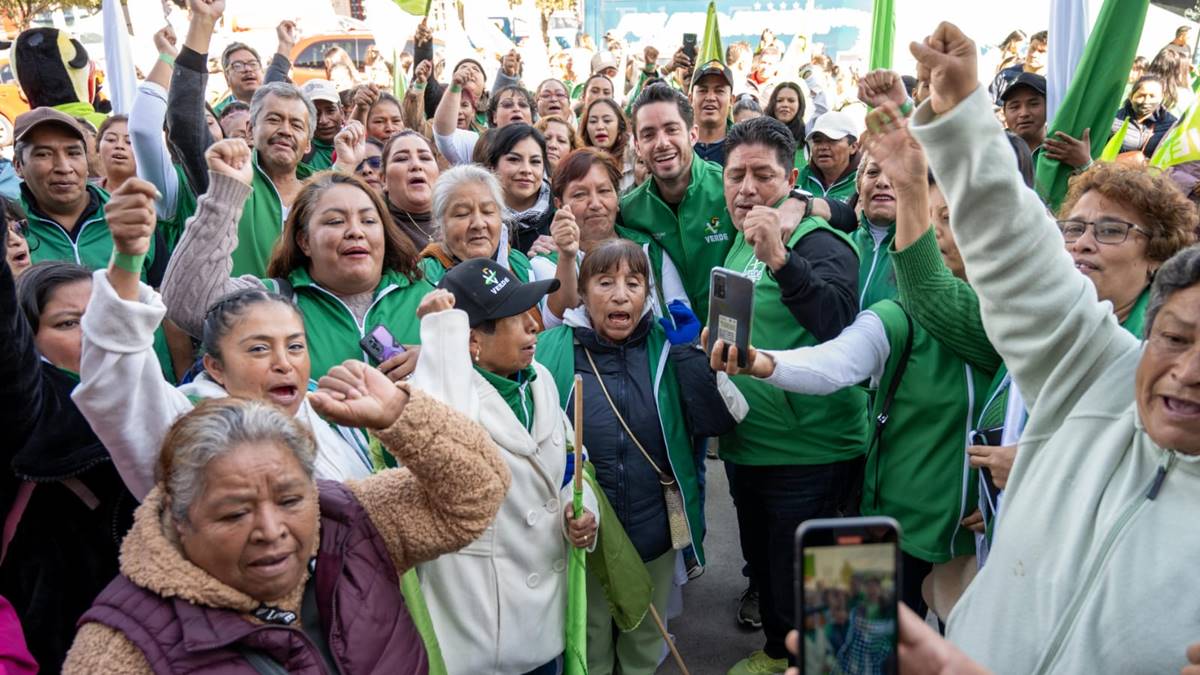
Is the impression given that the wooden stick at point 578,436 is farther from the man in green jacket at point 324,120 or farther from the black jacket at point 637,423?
the man in green jacket at point 324,120

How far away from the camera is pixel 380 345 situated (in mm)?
2713

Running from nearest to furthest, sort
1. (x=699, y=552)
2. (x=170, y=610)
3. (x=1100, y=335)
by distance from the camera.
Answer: (x=170, y=610) < (x=1100, y=335) < (x=699, y=552)

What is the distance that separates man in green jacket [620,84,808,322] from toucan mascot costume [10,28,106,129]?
3.72 meters

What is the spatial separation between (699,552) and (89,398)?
2.18m

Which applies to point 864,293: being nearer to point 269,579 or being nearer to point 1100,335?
point 1100,335

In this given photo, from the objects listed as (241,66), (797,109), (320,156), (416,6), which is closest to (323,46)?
(241,66)

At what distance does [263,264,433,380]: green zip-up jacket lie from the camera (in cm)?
287

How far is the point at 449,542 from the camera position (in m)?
1.89

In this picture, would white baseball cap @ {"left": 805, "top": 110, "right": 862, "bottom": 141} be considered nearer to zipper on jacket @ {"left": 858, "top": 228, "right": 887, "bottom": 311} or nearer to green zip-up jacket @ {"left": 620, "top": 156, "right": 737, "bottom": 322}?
green zip-up jacket @ {"left": 620, "top": 156, "right": 737, "bottom": 322}

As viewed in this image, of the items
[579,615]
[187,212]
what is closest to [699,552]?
[579,615]

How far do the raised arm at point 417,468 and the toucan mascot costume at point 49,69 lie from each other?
4794mm

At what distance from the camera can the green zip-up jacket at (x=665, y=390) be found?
309 centimetres

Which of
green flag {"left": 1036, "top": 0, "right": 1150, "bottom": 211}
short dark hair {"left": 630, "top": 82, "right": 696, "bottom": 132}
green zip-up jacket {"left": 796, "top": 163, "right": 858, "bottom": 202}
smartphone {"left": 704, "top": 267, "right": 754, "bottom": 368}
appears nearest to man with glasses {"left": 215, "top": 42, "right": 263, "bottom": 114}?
short dark hair {"left": 630, "top": 82, "right": 696, "bottom": 132}

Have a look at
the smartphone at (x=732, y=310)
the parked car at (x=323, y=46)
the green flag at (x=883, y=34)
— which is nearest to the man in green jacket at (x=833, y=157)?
the green flag at (x=883, y=34)
